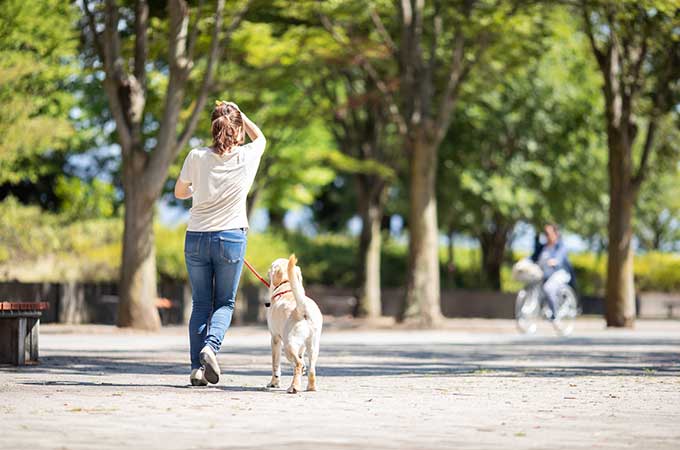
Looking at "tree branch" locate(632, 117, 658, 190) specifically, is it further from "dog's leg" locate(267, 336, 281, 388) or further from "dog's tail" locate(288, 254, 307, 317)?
"dog's tail" locate(288, 254, 307, 317)

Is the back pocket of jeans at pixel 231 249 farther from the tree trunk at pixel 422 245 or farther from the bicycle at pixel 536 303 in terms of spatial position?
the tree trunk at pixel 422 245

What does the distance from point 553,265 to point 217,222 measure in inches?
660

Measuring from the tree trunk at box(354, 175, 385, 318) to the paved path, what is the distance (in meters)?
21.4

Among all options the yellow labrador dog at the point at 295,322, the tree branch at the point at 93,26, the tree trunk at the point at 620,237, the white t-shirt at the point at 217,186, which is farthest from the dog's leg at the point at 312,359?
the tree trunk at the point at 620,237

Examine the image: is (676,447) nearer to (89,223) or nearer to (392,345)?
(392,345)

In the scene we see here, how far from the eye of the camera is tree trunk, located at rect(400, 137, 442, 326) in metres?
28.6

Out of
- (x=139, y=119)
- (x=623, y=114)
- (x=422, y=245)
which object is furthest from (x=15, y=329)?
(x=623, y=114)

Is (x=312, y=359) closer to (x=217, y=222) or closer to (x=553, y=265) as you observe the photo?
(x=217, y=222)

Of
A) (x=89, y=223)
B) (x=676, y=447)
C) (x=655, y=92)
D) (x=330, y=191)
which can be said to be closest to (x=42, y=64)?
(x=89, y=223)

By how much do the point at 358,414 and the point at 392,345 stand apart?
11738mm

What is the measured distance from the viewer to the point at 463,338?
23.7 meters

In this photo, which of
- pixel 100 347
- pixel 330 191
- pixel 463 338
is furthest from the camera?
pixel 330 191

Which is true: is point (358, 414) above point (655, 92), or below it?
below

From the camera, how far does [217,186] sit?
34.0 feet
